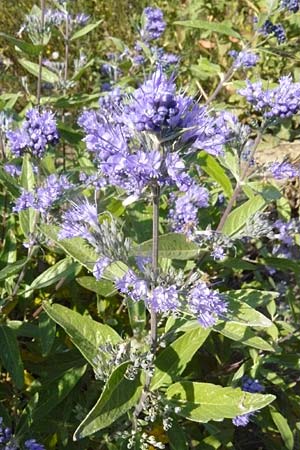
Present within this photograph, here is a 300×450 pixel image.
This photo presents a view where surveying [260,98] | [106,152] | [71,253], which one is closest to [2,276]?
[71,253]

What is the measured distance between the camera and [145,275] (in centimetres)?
161

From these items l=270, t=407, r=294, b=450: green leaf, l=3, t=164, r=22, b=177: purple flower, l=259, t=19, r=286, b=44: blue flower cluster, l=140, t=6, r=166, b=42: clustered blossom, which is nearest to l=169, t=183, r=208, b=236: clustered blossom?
l=3, t=164, r=22, b=177: purple flower

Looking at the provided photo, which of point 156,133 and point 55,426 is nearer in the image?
point 156,133

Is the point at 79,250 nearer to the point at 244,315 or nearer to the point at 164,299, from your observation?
the point at 164,299

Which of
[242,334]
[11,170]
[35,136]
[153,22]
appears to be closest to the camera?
[242,334]

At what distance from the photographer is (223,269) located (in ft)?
9.22

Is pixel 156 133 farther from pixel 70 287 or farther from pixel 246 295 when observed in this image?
pixel 70 287

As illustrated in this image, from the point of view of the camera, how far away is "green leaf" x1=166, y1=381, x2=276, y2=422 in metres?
1.75

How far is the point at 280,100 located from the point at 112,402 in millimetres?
1208

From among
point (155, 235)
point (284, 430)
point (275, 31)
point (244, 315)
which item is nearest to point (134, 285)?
point (155, 235)

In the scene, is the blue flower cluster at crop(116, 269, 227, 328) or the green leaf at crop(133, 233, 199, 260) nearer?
the blue flower cluster at crop(116, 269, 227, 328)

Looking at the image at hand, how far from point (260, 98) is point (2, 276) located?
3.88 feet

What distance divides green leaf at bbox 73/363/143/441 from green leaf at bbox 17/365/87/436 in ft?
1.47

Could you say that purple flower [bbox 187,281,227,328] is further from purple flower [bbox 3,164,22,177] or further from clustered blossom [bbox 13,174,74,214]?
purple flower [bbox 3,164,22,177]
